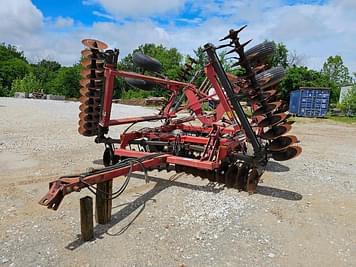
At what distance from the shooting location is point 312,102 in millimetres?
24938

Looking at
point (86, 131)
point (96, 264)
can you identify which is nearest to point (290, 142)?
point (96, 264)

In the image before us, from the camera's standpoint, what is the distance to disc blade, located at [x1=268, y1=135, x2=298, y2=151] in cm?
432

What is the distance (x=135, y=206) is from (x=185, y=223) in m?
0.76

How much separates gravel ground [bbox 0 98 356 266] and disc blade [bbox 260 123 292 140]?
36.5 inches

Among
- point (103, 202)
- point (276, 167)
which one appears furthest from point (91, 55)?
point (276, 167)

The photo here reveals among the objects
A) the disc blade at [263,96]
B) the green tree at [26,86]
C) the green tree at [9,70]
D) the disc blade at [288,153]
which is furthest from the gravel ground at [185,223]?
the green tree at [9,70]

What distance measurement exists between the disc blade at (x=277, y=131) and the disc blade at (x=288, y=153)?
273mm

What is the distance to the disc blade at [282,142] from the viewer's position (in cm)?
432

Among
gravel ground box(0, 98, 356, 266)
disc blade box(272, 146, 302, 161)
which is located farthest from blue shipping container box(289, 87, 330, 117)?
disc blade box(272, 146, 302, 161)

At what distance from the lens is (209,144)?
4.88 metres

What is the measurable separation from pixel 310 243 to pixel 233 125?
3783mm

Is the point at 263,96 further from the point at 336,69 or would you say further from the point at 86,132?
the point at 336,69

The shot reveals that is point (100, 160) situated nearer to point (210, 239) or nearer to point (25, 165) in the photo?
point (25, 165)

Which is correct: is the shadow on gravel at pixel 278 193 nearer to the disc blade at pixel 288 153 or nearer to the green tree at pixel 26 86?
the disc blade at pixel 288 153
